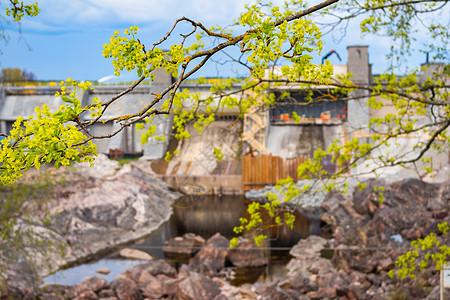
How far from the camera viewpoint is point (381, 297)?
634cm

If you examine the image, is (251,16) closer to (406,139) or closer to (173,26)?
(173,26)

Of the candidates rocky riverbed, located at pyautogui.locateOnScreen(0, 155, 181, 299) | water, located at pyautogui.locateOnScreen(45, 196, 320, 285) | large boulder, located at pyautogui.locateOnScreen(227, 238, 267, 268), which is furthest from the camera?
rocky riverbed, located at pyautogui.locateOnScreen(0, 155, 181, 299)

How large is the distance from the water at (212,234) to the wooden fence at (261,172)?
114 cm

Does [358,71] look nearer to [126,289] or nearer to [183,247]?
[183,247]

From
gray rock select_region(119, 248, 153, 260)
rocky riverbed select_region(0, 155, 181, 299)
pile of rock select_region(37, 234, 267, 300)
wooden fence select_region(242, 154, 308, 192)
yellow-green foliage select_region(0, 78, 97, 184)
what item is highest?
yellow-green foliage select_region(0, 78, 97, 184)

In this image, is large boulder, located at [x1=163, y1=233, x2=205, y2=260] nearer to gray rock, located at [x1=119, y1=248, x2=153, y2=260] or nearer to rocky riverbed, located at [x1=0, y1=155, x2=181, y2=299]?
gray rock, located at [x1=119, y1=248, x2=153, y2=260]

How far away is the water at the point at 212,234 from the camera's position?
8391 millimetres

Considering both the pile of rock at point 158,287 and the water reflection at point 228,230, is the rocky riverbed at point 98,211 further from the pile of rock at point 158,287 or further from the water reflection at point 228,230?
the pile of rock at point 158,287

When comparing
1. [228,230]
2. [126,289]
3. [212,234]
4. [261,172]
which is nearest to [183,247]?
[212,234]

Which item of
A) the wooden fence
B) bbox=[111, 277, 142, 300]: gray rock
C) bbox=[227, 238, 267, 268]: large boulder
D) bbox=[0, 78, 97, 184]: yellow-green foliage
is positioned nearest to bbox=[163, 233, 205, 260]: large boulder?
bbox=[227, 238, 267, 268]: large boulder

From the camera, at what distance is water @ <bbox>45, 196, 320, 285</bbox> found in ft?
27.5

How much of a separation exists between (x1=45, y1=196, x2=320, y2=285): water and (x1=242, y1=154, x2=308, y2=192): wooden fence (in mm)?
1135

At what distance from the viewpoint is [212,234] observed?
12031 millimetres

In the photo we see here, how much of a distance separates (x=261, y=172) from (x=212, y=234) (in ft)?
22.5
